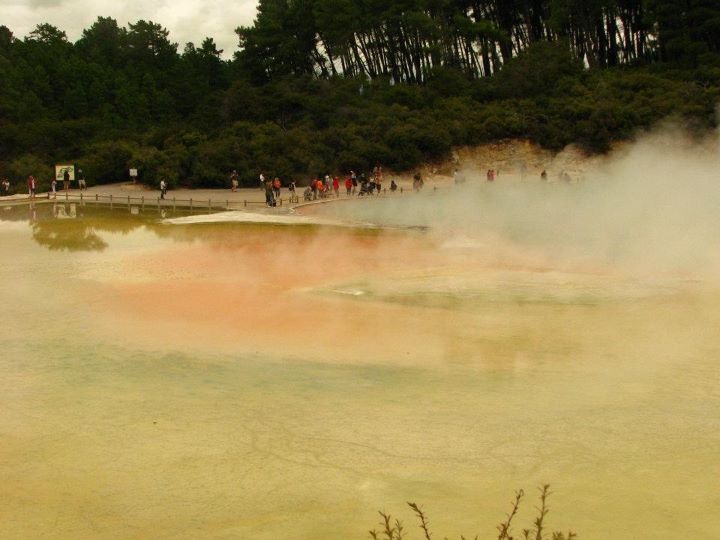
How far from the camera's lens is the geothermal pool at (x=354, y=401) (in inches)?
253

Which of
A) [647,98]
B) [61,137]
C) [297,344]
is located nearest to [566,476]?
[297,344]

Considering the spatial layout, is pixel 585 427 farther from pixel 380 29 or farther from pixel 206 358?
pixel 380 29

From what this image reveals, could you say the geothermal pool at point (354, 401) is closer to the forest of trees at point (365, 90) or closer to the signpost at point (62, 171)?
the signpost at point (62, 171)

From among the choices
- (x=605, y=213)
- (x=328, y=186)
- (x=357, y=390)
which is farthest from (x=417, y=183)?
(x=357, y=390)

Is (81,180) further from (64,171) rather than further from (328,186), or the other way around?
(328,186)

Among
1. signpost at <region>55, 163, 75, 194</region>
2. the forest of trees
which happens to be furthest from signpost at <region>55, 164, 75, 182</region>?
the forest of trees

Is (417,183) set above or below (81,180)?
below

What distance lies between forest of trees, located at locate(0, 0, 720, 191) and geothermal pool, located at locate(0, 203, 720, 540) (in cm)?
2204

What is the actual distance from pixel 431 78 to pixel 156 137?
1620 cm

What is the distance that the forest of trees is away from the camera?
36844 millimetres

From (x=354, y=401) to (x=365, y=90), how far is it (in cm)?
4049

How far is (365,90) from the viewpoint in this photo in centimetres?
4734

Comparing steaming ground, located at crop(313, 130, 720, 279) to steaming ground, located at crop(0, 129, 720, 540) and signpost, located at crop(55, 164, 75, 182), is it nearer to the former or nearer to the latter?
steaming ground, located at crop(0, 129, 720, 540)

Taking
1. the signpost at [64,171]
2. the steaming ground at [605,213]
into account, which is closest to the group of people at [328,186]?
the steaming ground at [605,213]
